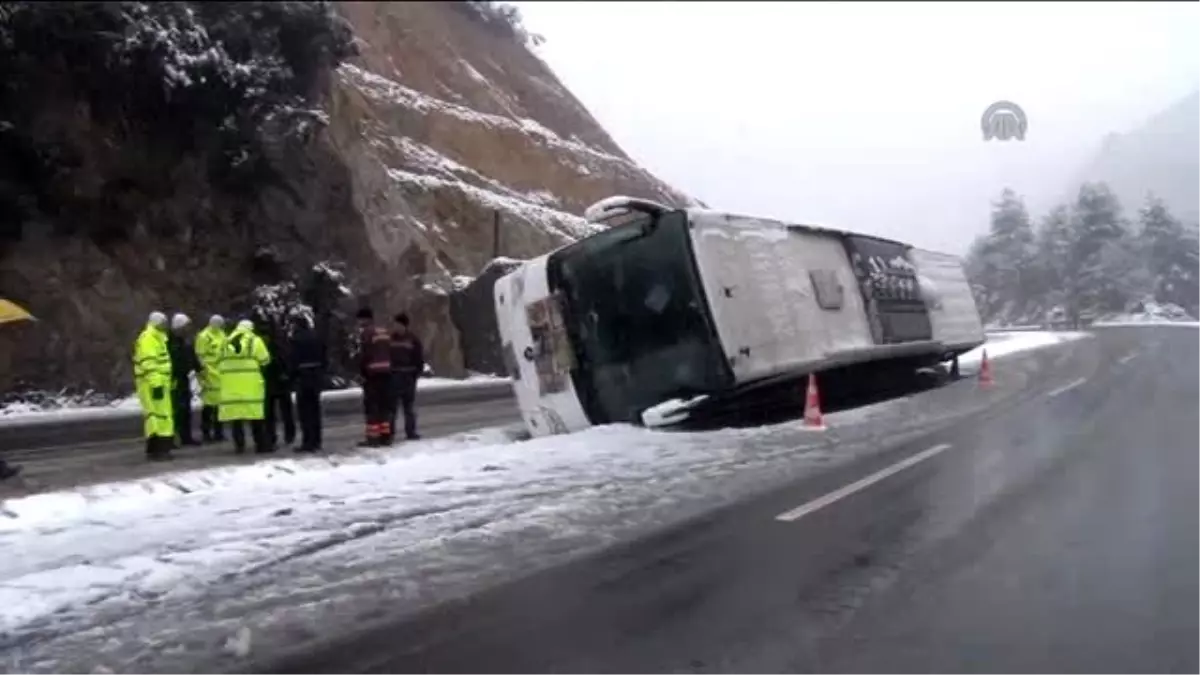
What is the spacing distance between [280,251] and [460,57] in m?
23.3

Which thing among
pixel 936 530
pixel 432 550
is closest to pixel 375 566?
pixel 432 550

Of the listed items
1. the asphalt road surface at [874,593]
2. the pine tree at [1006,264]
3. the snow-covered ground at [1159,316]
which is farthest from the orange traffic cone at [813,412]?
the pine tree at [1006,264]

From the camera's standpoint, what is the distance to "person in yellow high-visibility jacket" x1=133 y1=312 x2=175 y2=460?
1171 cm

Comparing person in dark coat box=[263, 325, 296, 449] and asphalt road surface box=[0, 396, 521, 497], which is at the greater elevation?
person in dark coat box=[263, 325, 296, 449]

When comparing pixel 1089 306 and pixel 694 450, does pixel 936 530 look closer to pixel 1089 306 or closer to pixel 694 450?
pixel 694 450

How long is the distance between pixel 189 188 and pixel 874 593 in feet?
76.2

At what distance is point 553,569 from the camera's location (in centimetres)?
652

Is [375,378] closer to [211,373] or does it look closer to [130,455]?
[211,373]

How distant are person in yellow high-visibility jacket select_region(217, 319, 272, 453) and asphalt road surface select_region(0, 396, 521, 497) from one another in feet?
1.67

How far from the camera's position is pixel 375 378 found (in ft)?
42.5

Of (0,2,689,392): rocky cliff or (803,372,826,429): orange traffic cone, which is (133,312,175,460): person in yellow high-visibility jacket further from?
(803,372,826,429): orange traffic cone

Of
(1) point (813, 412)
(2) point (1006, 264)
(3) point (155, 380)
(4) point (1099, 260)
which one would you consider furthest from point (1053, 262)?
(3) point (155, 380)

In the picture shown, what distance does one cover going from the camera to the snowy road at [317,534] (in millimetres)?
5371

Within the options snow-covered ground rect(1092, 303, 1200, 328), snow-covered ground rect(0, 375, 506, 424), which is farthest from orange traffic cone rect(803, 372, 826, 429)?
snow-covered ground rect(0, 375, 506, 424)
